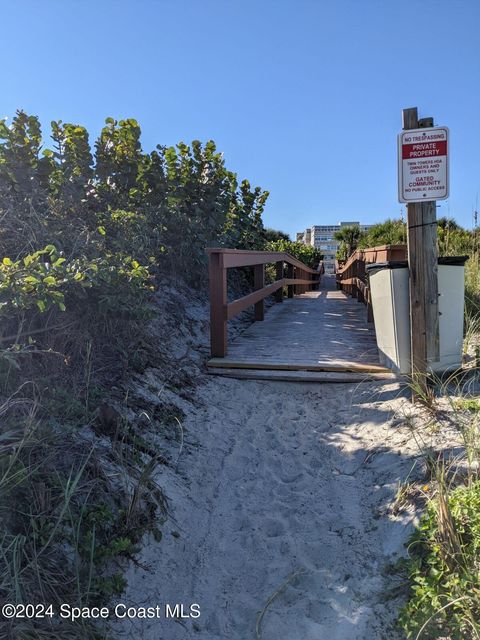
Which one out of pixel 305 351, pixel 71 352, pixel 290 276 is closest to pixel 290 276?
pixel 290 276

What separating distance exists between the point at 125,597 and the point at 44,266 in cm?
173

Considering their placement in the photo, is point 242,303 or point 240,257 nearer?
point 240,257

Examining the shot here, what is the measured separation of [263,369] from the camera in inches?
183

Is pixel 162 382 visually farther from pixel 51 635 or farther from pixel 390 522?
pixel 51 635

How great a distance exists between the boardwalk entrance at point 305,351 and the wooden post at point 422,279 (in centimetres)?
68

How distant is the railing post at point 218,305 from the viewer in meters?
4.78

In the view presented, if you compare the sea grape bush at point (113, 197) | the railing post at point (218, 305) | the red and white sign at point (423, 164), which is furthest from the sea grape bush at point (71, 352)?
the red and white sign at point (423, 164)

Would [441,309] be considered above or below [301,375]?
above

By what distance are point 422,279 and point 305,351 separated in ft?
6.58

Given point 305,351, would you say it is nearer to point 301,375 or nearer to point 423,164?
point 301,375

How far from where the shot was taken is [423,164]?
343cm

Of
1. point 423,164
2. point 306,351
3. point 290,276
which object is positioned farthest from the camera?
point 290,276

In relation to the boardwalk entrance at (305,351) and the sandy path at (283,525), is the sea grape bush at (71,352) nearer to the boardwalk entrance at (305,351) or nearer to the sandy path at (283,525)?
the sandy path at (283,525)

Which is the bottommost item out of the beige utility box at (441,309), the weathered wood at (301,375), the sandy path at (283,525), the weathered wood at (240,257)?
the sandy path at (283,525)
